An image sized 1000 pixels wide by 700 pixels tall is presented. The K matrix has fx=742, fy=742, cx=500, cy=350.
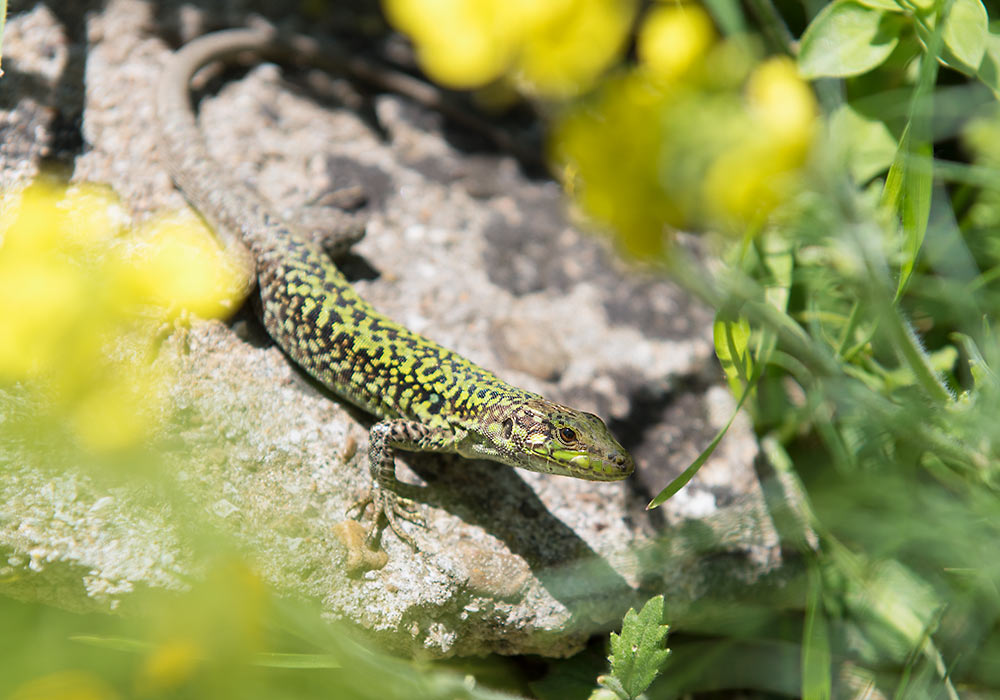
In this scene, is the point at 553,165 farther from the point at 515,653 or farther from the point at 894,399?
the point at 515,653

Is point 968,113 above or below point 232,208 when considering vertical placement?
above

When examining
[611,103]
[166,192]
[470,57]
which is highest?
[611,103]

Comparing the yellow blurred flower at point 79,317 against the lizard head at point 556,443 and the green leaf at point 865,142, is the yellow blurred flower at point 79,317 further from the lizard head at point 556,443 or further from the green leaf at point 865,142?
the green leaf at point 865,142

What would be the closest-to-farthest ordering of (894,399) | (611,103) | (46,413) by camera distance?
1. (611,103)
2. (46,413)
3. (894,399)

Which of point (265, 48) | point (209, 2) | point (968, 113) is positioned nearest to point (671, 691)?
point (968, 113)

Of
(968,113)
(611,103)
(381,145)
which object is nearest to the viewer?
(611,103)

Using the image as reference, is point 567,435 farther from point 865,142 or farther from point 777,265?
point 865,142

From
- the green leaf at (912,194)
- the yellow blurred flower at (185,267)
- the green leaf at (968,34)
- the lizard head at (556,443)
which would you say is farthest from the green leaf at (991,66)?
the yellow blurred flower at (185,267)
